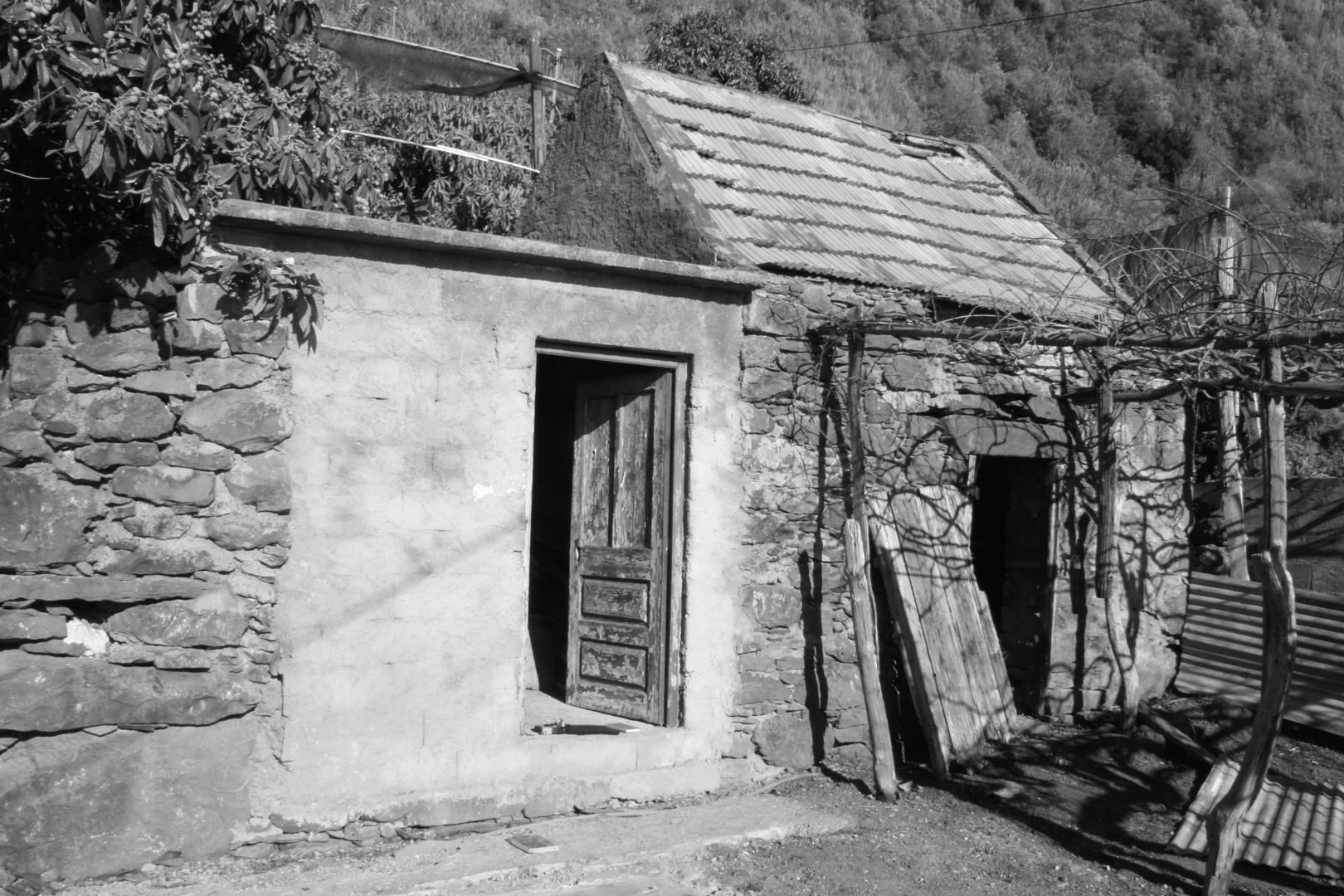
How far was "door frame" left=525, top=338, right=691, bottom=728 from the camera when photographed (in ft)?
20.6

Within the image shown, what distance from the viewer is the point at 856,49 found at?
26.7 meters

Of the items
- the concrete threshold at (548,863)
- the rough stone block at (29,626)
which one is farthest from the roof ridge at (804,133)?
the rough stone block at (29,626)

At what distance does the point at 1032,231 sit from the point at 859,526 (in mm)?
3976

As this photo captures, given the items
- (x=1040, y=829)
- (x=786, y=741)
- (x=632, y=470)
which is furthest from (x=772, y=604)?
(x=1040, y=829)

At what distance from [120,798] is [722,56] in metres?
13.2

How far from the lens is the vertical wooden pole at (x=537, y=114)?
12.9 meters

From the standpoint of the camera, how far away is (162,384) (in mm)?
4984

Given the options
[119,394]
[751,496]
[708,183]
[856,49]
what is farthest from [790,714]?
[856,49]

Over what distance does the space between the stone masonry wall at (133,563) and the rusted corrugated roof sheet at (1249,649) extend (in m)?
6.19

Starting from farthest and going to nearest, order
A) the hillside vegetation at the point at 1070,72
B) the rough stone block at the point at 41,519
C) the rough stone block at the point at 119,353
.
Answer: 1. the hillside vegetation at the point at 1070,72
2. the rough stone block at the point at 119,353
3. the rough stone block at the point at 41,519

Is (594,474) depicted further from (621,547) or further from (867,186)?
(867,186)

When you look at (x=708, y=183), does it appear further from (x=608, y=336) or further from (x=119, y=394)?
(x=119, y=394)

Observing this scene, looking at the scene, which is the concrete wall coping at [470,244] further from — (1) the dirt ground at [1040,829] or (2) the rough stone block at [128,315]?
(1) the dirt ground at [1040,829]

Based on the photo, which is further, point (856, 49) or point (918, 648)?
point (856, 49)
